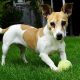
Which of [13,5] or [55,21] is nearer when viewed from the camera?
[55,21]

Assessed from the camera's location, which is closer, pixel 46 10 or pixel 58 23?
pixel 58 23

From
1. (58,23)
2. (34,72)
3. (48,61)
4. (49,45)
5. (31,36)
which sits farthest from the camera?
(31,36)

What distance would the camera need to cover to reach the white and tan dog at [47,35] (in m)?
7.35

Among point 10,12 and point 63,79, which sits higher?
point 63,79

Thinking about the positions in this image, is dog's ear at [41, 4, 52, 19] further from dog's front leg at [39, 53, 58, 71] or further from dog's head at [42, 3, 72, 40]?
dog's front leg at [39, 53, 58, 71]

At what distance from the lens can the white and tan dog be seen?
735cm

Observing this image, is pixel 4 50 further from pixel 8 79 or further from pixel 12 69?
pixel 8 79

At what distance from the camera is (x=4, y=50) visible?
27.9 ft

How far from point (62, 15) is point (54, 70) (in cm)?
108

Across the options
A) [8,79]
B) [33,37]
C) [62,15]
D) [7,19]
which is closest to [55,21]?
[62,15]

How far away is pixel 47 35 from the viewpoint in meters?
7.74

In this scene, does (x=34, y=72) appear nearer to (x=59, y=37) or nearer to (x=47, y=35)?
(x=59, y=37)

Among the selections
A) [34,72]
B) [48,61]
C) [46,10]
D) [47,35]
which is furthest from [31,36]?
[34,72]

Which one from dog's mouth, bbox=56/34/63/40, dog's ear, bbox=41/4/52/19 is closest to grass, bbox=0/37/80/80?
dog's mouth, bbox=56/34/63/40
